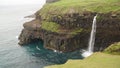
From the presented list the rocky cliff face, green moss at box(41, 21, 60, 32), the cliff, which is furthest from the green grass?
green moss at box(41, 21, 60, 32)

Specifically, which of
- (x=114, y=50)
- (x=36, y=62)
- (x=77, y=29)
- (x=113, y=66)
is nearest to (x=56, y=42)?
(x=77, y=29)

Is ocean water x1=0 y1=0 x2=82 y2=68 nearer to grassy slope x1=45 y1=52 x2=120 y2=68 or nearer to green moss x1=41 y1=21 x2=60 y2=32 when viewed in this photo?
green moss x1=41 y1=21 x2=60 y2=32

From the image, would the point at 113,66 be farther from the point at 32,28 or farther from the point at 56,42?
the point at 32,28

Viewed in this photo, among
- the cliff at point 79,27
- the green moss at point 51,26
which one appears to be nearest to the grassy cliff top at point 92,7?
the cliff at point 79,27

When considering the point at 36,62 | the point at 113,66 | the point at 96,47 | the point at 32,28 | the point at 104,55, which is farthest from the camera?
the point at 32,28

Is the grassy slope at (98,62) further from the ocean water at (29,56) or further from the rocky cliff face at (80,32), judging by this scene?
the rocky cliff face at (80,32)
